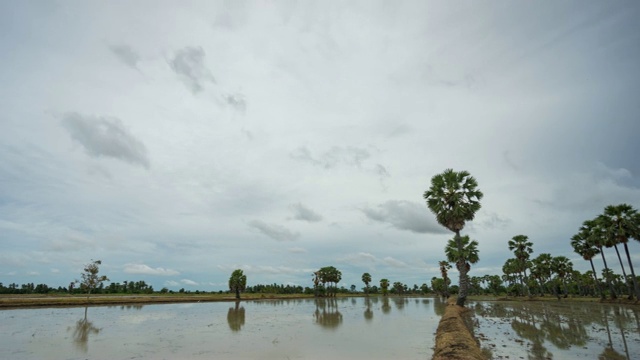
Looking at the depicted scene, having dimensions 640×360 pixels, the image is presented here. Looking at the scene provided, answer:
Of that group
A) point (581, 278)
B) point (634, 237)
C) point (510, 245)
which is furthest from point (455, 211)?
point (581, 278)

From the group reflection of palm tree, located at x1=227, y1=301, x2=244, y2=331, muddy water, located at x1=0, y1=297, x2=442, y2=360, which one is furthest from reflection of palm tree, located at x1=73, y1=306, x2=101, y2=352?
reflection of palm tree, located at x1=227, y1=301, x2=244, y2=331

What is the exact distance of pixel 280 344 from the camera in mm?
20016

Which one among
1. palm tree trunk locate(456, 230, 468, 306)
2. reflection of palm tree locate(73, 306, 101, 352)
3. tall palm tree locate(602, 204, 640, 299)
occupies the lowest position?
reflection of palm tree locate(73, 306, 101, 352)

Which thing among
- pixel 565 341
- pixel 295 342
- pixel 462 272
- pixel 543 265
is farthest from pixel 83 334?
pixel 543 265

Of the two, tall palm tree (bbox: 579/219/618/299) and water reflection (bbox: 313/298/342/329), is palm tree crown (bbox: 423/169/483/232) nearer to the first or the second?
water reflection (bbox: 313/298/342/329)

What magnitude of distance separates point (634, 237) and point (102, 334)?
2397 inches

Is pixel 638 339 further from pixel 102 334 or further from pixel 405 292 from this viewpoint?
pixel 405 292

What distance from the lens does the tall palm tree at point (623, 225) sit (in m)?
44.5

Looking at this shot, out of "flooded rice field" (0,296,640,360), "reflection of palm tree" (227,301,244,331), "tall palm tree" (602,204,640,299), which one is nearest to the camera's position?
"flooded rice field" (0,296,640,360)

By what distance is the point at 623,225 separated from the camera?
45.4 m

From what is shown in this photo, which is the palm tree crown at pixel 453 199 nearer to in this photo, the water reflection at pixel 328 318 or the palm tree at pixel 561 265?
the water reflection at pixel 328 318

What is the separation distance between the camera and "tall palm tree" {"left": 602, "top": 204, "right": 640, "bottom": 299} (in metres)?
44.5

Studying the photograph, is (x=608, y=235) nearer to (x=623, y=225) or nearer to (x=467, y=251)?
(x=623, y=225)

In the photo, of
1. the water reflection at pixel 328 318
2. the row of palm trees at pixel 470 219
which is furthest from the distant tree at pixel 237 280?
the row of palm trees at pixel 470 219
